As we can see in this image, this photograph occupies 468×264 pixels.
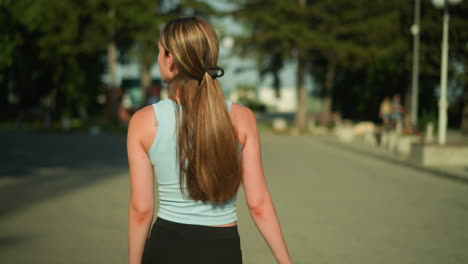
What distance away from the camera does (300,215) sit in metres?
8.07

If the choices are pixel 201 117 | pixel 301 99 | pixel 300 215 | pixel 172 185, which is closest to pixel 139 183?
pixel 172 185

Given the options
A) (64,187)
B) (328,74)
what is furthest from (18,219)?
(328,74)

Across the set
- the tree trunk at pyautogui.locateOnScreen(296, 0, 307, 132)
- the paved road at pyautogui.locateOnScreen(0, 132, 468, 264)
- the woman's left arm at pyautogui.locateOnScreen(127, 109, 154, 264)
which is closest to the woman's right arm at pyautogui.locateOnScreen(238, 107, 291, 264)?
the woman's left arm at pyautogui.locateOnScreen(127, 109, 154, 264)

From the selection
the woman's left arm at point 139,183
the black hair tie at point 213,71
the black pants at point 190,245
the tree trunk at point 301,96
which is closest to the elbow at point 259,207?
the black pants at point 190,245

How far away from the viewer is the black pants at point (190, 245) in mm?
2084

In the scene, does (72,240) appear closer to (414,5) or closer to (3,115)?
(414,5)

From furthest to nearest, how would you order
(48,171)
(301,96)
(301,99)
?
1. (301,96)
2. (301,99)
3. (48,171)

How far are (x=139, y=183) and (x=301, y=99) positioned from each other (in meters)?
34.8

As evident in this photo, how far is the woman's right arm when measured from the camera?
2141 millimetres

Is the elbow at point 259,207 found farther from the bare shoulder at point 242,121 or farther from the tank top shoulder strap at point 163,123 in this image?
the tank top shoulder strap at point 163,123

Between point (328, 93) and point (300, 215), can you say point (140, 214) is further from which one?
point (328, 93)

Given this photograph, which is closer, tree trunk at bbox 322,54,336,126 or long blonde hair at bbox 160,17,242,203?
long blonde hair at bbox 160,17,242,203

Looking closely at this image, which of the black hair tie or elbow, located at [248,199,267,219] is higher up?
the black hair tie

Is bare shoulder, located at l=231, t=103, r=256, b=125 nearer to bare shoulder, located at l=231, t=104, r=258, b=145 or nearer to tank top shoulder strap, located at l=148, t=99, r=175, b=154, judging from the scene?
bare shoulder, located at l=231, t=104, r=258, b=145
